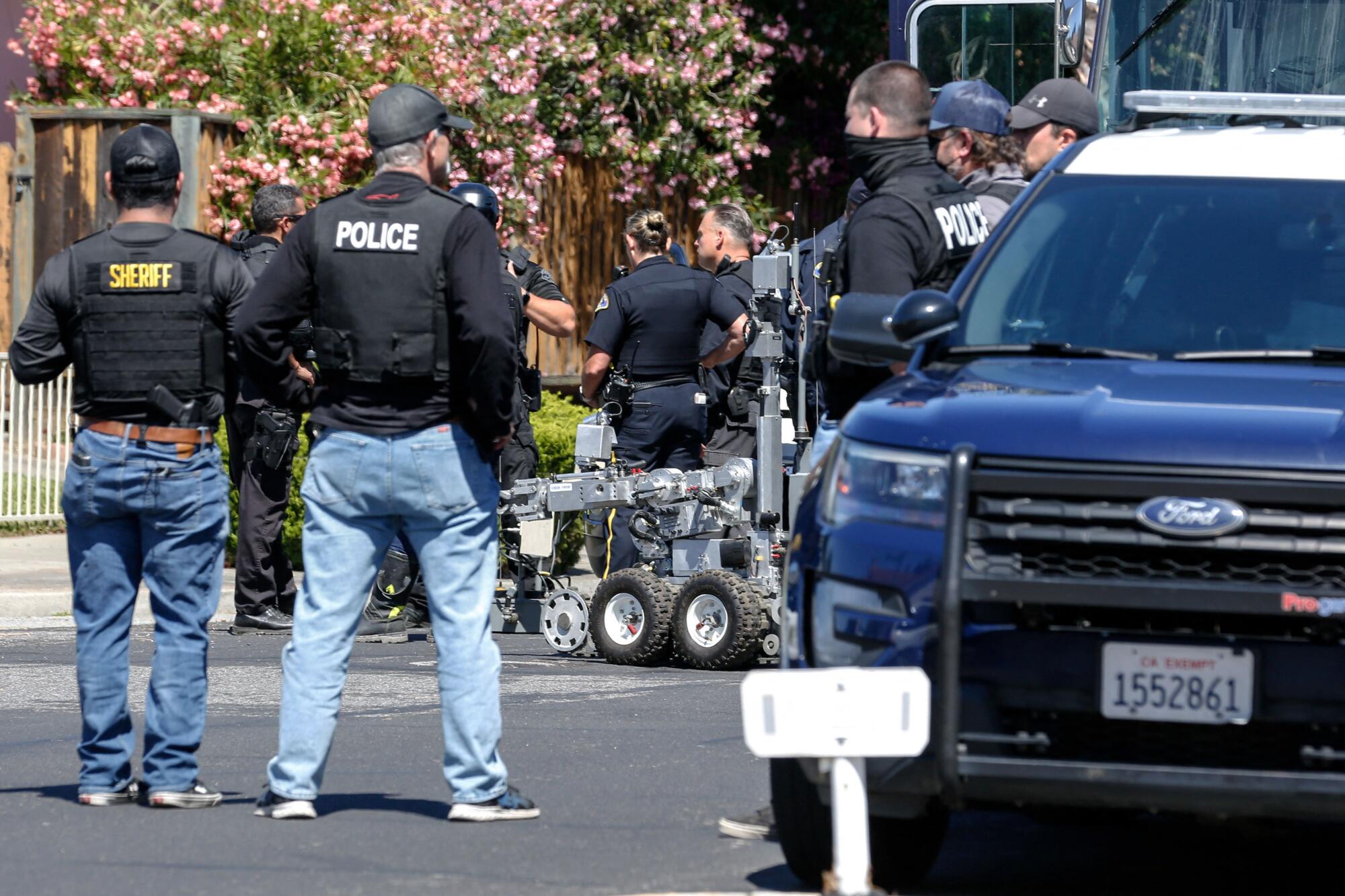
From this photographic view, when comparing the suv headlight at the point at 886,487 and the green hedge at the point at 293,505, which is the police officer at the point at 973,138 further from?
the green hedge at the point at 293,505

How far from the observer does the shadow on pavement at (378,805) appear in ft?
20.3

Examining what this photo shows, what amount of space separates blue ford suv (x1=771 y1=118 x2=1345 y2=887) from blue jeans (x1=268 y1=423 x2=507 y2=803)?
1.10 meters

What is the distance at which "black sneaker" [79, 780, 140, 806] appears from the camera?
20.7 feet

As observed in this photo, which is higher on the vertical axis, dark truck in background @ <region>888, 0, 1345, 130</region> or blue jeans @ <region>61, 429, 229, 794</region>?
dark truck in background @ <region>888, 0, 1345, 130</region>

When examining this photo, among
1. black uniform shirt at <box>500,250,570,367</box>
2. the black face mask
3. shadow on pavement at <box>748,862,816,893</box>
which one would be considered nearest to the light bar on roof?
the black face mask

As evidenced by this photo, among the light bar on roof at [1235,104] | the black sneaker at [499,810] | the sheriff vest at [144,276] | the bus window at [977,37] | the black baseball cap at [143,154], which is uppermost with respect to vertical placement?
the bus window at [977,37]

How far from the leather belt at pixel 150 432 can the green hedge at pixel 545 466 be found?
6.25m

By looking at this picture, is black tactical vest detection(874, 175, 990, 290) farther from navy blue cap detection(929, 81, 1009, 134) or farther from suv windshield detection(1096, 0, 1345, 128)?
suv windshield detection(1096, 0, 1345, 128)

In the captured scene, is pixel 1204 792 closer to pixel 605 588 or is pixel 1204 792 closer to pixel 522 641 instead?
pixel 605 588

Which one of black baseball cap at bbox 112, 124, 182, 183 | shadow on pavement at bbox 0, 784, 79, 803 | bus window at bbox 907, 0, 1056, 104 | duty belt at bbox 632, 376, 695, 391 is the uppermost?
bus window at bbox 907, 0, 1056, 104

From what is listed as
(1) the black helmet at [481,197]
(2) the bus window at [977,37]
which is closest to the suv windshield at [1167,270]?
(1) the black helmet at [481,197]

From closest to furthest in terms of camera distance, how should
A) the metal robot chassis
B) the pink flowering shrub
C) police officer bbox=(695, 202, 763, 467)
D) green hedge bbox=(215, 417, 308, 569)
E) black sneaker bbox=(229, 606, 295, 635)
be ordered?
the metal robot chassis, black sneaker bbox=(229, 606, 295, 635), police officer bbox=(695, 202, 763, 467), green hedge bbox=(215, 417, 308, 569), the pink flowering shrub

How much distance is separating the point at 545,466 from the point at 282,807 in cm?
804

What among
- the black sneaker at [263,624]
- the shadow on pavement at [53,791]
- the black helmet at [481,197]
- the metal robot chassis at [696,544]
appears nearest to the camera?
the shadow on pavement at [53,791]
